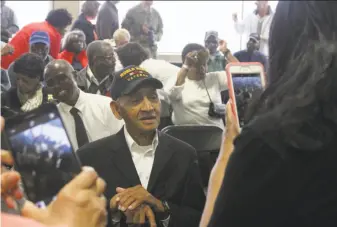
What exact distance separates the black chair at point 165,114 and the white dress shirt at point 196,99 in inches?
2.7

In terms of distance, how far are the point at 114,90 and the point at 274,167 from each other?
130 centimetres

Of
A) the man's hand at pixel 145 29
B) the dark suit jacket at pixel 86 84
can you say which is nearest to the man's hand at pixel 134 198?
the dark suit jacket at pixel 86 84

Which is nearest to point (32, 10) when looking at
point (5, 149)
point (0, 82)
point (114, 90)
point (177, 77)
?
point (177, 77)

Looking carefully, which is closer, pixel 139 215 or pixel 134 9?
pixel 139 215

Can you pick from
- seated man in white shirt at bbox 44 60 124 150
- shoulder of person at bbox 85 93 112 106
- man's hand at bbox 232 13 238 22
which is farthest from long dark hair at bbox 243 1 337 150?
man's hand at bbox 232 13 238 22

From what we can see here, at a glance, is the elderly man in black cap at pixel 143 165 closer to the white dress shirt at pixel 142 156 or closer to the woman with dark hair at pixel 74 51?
the white dress shirt at pixel 142 156

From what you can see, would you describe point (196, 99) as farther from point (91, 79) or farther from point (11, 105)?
point (11, 105)

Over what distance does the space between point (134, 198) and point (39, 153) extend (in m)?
0.92

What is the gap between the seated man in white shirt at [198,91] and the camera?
364cm

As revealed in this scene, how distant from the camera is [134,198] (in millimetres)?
1621

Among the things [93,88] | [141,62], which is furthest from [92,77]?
[141,62]

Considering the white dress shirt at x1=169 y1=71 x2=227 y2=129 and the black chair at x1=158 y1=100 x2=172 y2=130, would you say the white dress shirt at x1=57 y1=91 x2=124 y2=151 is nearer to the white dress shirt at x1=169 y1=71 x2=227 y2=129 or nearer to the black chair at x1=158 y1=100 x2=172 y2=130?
the white dress shirt at x1=169 y1=71 x2=227 y2=129

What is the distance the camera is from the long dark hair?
2.50 feet

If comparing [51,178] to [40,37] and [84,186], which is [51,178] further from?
[40,37]
